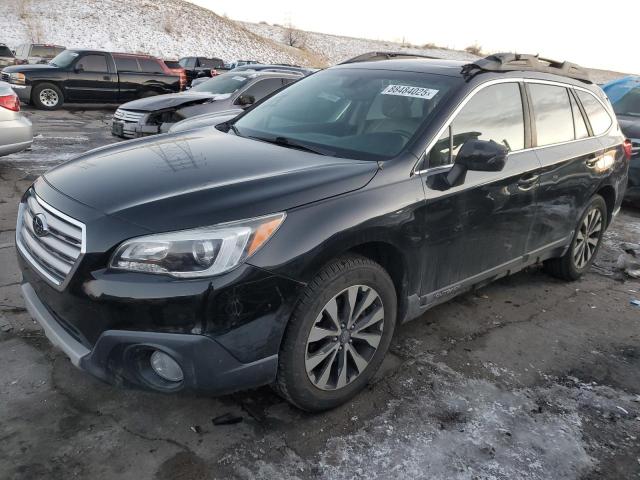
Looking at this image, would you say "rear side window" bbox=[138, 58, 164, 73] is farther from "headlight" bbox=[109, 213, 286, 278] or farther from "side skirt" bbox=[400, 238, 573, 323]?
"headlight" bbox=[109, 213, 286, 278]

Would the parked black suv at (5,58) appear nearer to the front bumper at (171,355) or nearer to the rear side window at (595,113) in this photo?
the rear side window at (595,113)

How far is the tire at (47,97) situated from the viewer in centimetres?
1355

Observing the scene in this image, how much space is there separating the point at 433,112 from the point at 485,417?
1716mm

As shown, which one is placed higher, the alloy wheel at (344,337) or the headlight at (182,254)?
the headlight at (182,254)

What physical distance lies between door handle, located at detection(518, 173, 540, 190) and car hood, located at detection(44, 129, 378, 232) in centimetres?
130

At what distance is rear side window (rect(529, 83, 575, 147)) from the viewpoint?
3.77 meters

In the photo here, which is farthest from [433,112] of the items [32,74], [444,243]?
[32,74]

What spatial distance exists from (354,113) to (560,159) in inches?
65.9

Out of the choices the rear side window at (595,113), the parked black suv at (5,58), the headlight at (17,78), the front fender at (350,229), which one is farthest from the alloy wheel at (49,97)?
the front fender at (350,229)

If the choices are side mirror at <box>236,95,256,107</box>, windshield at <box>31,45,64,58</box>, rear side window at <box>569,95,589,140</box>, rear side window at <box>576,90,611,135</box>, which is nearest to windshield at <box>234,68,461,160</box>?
rear side window at <box>569,95,589,140</box>

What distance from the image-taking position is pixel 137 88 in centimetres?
1512

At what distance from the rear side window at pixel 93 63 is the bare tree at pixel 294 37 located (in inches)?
1878

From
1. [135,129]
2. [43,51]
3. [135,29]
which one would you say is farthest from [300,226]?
[135,29]

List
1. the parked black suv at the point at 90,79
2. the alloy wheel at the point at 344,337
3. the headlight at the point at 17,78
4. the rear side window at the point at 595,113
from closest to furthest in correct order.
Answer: the alloy wheel at the point at 344,337 → the rear side window at the point at 595,113 → the headlight at the point at 17,78 → the parked black suv at the point at 90,79
